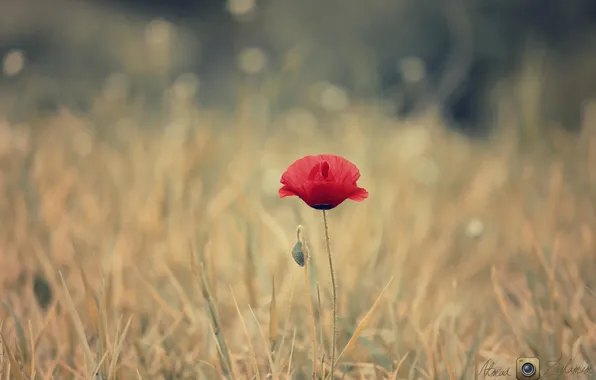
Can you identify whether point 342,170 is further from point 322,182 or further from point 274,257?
point 274,257

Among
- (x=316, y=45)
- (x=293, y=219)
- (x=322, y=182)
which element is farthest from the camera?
(x=316, y=45)

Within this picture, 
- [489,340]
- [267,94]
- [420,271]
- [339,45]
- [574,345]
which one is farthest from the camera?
[339,45]

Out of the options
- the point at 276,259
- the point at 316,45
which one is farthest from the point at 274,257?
the point at 316,45

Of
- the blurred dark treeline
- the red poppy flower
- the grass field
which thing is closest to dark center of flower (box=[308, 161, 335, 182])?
the red poppy flower

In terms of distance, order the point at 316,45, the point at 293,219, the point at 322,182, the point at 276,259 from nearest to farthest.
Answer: the point at 322,182 → the point at 276,259 → the point at 293,219 → the point at 316,45

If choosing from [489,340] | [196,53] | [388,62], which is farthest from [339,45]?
[489,340]

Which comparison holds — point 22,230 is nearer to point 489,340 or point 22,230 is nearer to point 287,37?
point 489,340

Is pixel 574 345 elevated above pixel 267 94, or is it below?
below
